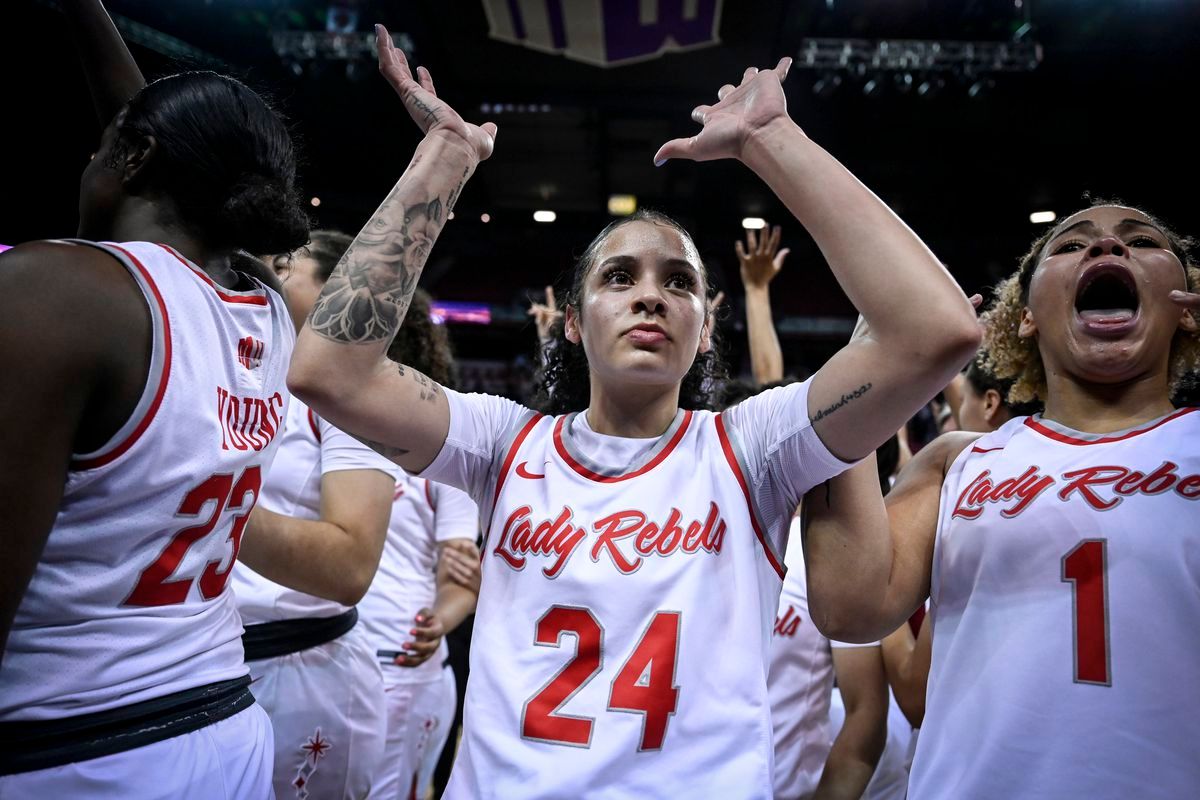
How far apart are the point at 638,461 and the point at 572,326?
50 cm

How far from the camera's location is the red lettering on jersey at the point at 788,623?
7.74 feet

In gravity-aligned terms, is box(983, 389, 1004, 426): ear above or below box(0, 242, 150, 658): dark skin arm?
above

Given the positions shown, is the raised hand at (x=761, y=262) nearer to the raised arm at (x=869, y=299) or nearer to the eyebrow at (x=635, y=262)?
the eyebrow at (x=635, y=262)

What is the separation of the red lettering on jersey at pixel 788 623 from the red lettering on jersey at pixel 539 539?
99 centimetres

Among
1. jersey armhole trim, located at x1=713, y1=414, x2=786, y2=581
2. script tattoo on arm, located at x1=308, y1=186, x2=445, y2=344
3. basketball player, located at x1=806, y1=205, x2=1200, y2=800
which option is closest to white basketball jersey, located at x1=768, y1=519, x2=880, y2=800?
basketball player, located at x1=806, y1=205, x2=1200, y2=800

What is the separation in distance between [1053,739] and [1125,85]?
33.2 ft

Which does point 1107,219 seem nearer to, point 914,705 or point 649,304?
point 649,304

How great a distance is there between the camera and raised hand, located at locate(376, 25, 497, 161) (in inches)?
66.8

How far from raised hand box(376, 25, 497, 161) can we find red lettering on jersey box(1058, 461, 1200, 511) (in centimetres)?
134

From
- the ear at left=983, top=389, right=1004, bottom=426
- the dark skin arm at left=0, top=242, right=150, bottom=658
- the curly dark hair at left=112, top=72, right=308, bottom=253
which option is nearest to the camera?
the dark skin arm at left=0, top=242, right=150, bottom=658

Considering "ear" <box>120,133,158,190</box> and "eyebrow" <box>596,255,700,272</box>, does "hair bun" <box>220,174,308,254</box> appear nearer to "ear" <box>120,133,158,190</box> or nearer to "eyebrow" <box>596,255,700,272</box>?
"ear" <box>120,133,158,190</box>

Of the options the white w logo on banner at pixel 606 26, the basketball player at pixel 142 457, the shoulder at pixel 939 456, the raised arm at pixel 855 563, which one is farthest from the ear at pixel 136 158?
the white w logo on banner at pixel 606 26

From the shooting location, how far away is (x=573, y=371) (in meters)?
2.22

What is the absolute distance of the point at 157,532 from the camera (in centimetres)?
128
